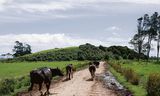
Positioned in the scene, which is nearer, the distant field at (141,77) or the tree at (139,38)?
the distant field at (141,77)

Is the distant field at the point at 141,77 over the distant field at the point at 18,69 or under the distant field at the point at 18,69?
over

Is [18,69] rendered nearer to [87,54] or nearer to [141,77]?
[141,77]

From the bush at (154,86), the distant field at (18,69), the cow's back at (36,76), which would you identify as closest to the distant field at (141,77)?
the bush at (154,86)

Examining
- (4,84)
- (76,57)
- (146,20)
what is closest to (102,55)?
(76,57)

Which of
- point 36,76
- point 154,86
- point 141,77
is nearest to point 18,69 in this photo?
point 141,77

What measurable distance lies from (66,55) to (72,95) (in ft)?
385

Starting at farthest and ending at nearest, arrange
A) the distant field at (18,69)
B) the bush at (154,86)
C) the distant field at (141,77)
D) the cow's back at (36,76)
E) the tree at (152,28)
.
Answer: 1. the tree at (152,28)
2. the distant field at (18,69)
3. the distant field at (141,77)
4. the cow's back at (36,76)
5. the bush at (154,86)

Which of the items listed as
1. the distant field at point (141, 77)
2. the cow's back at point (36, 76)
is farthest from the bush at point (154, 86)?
the cow's back at point (36, 76)

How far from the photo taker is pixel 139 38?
14362cm

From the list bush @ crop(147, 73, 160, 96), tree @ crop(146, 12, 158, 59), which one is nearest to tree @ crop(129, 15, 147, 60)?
tree @ crop(146, 12, 158, 59)

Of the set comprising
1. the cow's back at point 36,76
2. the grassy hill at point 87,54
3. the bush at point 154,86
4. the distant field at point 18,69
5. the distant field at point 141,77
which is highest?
the cow's back at point 36,76

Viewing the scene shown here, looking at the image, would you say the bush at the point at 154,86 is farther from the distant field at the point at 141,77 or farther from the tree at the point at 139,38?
the tree at the point at 139,38

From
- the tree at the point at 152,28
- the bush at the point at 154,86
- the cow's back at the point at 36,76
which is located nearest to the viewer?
the bush at the point at 154,86

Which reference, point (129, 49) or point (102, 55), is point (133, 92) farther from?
point (129, 49)
